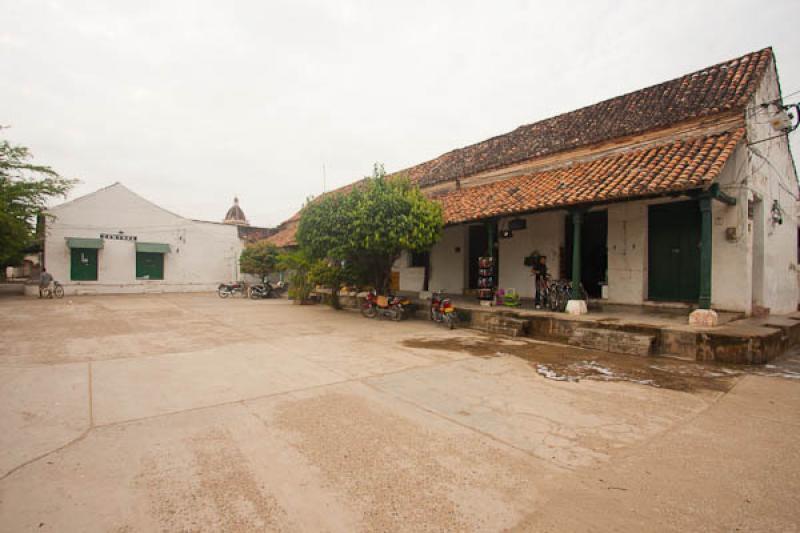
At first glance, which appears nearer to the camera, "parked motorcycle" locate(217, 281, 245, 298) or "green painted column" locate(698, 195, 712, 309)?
"green painted column" locate(698, 195, 712, 309)

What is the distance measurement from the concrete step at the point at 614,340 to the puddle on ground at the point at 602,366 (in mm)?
152

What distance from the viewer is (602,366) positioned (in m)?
5.98

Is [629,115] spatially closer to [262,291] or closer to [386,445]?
[386,445]

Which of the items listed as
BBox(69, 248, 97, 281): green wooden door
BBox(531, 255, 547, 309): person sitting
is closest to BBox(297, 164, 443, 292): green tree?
BBox(531, 255, 547, 309): person sitting

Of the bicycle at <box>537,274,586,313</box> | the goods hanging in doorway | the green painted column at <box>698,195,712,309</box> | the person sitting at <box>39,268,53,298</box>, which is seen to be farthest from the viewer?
the person sitting at <box>39,268,53,298</box>

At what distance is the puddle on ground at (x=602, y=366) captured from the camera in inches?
204

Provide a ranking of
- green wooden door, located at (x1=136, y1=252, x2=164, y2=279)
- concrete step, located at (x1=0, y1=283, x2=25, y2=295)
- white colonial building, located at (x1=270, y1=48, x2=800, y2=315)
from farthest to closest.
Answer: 1. green wooden door, located at (x1=136, y1=252, x2=164, y2=279)
2. concrete step, located at (x1=0, y1=283, x2=25, y2=295)
3. white colonial building, located at (x1=270, y1=48, x2=800, y2=315)

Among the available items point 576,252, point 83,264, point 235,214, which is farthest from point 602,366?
point 235,214

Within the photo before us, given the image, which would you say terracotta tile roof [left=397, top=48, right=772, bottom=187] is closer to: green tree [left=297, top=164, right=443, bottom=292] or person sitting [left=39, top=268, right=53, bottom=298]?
green tree [left=297, top=164, right=443, bottom=292]

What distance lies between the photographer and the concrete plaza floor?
2.26 m

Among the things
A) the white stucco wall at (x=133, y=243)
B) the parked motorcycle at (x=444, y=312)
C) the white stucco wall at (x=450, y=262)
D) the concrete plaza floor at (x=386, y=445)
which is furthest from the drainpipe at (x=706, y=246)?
the white stucco wall at (x=133, y=243)

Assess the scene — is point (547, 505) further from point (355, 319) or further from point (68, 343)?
point (355, 319)

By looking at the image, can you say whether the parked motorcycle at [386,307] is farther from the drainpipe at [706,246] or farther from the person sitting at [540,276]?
the drainpipe at [706,246]

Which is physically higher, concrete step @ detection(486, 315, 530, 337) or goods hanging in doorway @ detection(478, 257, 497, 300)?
goods hanging in doorway @ detection(478, 257, 497, 300)
